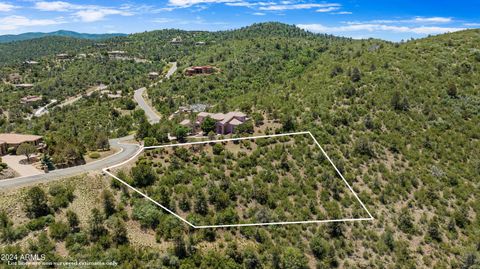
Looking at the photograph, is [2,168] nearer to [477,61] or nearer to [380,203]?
[380,203]

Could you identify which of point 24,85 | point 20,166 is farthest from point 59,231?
point 24,85

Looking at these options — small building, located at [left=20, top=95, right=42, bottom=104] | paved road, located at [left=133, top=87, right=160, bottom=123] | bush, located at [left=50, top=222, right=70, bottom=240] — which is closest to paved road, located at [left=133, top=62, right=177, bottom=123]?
paved road, located at [left=133, top=87, right=160, bottom=123]

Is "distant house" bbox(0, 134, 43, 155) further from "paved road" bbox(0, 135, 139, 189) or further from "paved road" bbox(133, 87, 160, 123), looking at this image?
Result: "paved road" bbox(133, 87, 160, 123)

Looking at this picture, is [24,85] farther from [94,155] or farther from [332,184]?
[332,184]

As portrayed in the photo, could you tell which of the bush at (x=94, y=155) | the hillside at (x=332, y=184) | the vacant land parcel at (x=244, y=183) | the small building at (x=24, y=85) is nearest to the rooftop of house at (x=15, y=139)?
the bush at (x=94, y=155)

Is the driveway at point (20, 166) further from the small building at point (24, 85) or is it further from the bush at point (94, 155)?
the small building at point (24, 85)

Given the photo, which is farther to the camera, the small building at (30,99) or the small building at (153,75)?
the small building at (153,75)
